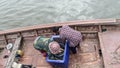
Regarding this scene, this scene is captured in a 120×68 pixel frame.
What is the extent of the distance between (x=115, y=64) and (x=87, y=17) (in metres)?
5.33

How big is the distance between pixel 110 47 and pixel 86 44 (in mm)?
740

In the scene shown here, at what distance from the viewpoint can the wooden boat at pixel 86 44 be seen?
4559 mm

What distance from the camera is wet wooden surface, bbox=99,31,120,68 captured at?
4.22 metres

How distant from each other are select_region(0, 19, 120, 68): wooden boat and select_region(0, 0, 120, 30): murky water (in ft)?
13.1

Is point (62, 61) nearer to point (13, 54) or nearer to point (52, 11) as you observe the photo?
point (13, 54)

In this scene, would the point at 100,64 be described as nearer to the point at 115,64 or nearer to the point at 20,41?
the point at 115,64

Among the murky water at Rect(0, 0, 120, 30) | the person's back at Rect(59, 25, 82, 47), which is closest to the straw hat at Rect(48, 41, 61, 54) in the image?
the person's back at Rect(59, 25, 82, 47)

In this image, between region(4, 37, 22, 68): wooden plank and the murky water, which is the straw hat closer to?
region(4, 37, 22, 68): wooden plank

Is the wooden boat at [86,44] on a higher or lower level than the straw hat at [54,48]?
lower

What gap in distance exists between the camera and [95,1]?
33.6 feet

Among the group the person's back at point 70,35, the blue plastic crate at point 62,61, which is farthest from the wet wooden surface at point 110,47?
the blue plastic crate at point 62,61

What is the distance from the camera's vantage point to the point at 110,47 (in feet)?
15.2

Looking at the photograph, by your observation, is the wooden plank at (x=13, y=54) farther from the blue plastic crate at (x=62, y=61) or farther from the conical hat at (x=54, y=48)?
the conical hat at (x=54, y=48)

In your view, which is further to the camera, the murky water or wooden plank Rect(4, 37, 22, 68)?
the murky water
